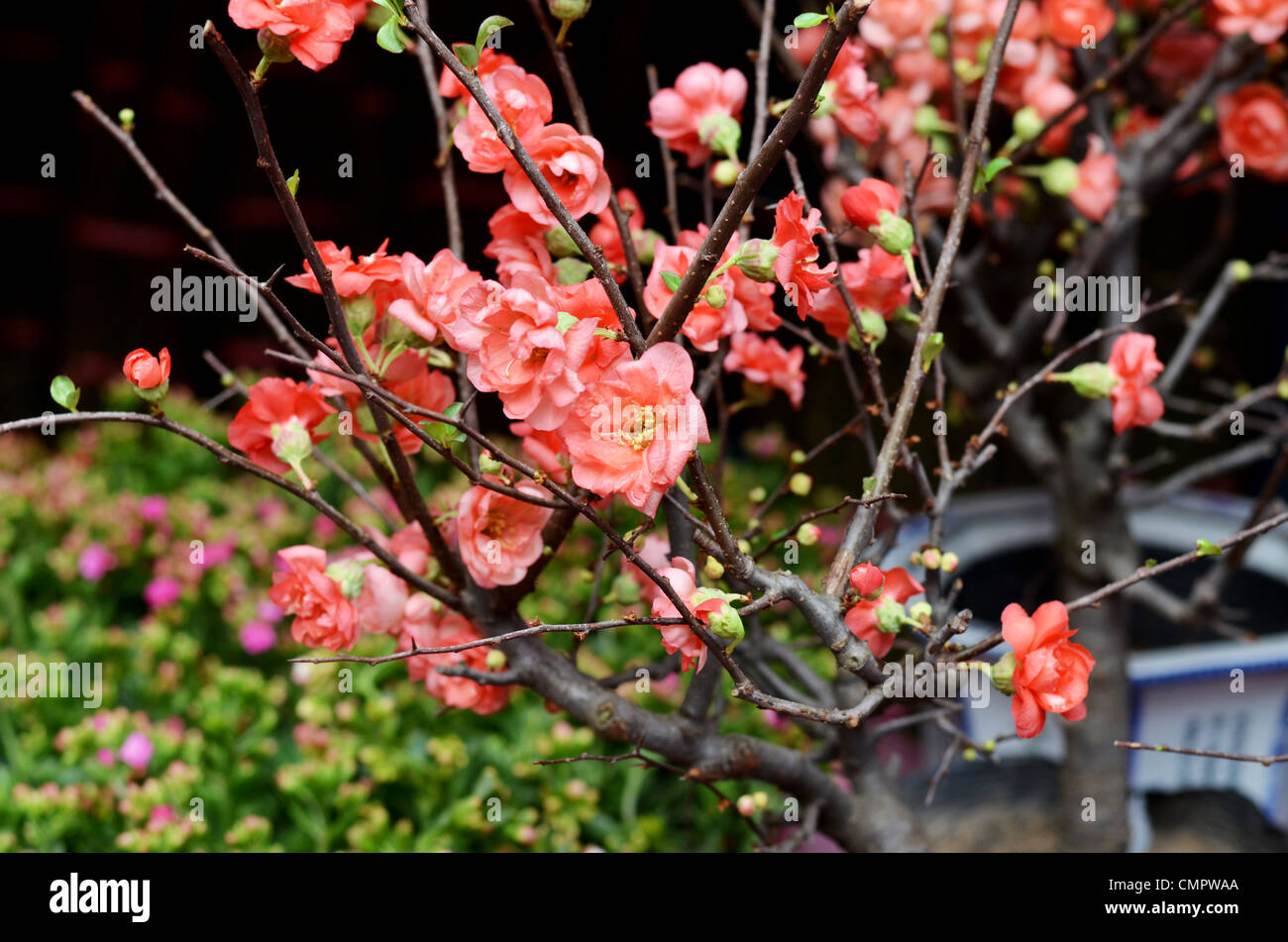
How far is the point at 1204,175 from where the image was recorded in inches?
49.5

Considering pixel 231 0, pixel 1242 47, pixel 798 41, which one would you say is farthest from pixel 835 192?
pixel 231 0

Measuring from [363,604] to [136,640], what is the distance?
91 cm

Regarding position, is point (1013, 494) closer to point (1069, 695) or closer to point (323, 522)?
point (1069, 695)

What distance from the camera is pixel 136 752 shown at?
118cm

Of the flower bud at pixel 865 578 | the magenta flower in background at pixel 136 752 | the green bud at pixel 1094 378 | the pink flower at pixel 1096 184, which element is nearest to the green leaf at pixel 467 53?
the flower bud at pixel 865 578

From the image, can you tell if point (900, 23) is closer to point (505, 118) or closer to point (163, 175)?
point (505, 118)

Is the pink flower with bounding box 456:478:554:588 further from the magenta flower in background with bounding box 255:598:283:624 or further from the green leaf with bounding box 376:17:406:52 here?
the magenta flower in background with bounding box 255:598:283:624

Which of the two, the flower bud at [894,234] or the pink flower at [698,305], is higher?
the flower bud at [894,234]

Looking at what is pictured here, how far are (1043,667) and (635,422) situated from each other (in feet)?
0.93

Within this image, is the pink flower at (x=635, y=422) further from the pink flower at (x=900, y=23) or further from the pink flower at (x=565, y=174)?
the pink flower at (x=900, y=23)

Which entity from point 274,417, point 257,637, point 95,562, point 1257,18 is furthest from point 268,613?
point 1257,18

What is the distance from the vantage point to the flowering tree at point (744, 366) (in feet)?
1.86

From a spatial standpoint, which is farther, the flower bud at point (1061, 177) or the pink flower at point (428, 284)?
the flower bud at point (1061, 177)

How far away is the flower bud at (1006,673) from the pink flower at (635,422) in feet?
0.82
